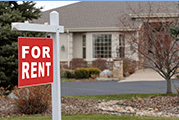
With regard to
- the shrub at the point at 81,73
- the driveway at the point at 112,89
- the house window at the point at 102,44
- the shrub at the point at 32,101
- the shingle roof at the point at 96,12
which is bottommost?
the driveway at the point at 112,89

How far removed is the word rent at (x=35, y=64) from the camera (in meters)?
3.21

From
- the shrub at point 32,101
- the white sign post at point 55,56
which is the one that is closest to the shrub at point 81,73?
the shrub at point 32,101

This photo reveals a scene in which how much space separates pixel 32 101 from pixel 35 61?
4.28 m

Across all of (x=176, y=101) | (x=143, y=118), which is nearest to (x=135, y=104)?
(x=176, y=101)

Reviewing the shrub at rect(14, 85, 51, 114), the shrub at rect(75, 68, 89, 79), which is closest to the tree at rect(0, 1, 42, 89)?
the shrub at rect(14, 85, 51, 114)

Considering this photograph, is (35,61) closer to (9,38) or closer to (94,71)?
(9,38)

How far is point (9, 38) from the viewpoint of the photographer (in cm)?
1105

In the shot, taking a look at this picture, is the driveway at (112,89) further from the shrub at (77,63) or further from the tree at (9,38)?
the shrub at (77,63)

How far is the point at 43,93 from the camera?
7477mm

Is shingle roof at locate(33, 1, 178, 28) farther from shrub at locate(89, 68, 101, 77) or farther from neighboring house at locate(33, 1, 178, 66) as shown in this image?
shrub at locate(89, 68, 101, 77)

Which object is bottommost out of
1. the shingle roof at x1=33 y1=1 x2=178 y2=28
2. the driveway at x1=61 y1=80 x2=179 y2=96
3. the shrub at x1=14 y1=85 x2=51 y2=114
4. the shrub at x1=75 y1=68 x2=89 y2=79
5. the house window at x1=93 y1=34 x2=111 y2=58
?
the driveway at x1=61 y1=80 x2=179 y2=96

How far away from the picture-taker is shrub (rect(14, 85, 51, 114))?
23.9ft

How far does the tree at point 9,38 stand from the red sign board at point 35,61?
7259 millimetres

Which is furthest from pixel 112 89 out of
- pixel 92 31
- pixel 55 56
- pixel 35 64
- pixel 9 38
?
pixel 35 64
